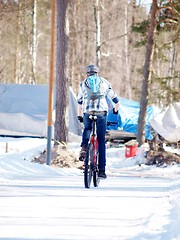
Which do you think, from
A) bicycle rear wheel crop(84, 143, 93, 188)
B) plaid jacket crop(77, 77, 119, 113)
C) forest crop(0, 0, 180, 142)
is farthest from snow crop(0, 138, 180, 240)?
forest crop(0, 0, 180, 142)

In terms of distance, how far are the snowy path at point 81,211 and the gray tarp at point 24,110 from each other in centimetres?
1709

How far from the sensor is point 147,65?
22047 mm

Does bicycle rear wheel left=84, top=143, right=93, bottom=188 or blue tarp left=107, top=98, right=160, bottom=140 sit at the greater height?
bicycle rear wheel left=84, top=143, right=93, bottom=188

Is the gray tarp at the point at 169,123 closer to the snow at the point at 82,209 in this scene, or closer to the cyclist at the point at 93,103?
the snow at the point at 82,209

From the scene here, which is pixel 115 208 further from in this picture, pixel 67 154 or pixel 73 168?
pixel 67 154

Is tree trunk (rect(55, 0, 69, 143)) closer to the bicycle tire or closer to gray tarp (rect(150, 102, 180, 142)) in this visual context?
the bicycle tire

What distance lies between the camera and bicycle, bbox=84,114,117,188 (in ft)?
26.6

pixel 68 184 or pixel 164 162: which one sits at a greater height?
pixel 68 184

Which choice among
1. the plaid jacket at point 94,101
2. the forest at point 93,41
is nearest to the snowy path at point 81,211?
the plaid jacket at point 94,101

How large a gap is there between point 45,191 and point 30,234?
277cm

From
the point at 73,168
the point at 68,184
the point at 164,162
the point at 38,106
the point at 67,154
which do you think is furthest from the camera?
the point at 38,106

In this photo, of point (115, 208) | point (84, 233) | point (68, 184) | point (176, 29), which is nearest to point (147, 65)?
point (176, 29)

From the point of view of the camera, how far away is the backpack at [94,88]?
8.09 meters

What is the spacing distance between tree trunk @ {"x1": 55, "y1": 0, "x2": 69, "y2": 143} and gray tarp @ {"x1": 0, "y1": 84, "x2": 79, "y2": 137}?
10.0 metres
